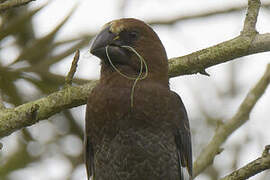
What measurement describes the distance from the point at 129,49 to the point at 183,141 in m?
0.77

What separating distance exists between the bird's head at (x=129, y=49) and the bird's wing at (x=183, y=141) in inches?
11.0

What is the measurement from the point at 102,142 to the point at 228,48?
103 cm

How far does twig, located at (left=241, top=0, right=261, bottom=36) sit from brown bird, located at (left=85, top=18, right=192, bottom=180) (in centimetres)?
61

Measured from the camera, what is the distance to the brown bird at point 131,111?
13.0ft

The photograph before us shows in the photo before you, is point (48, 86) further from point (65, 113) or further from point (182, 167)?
point (182, 167)

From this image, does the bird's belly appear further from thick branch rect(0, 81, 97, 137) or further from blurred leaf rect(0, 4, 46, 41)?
blurred leaf rect(0, 4, 46, 41)

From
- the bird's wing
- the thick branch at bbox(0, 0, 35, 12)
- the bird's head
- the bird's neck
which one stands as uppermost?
the thick branch at bbox(0, 0, 35, 12)

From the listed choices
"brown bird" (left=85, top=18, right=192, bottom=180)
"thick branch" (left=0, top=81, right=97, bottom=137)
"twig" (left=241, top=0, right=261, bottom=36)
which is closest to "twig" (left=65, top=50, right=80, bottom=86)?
"thick branch" (left=0, top=81, right=97, bottom=137)

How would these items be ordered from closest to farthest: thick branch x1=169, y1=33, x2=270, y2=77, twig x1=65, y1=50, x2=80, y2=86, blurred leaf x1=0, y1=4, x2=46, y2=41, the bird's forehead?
twig x1=65, y1=50, x2=80, y2=86 < thick branch x1=169, y1=33, x2=270, y2=77 < the bird's forehead < blurred leaf x1=0, y1=4, x2=46, y2=41

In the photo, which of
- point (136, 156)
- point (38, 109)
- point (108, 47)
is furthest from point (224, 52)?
point (38, 109)

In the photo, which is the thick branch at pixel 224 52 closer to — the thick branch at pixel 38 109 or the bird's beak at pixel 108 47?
the bird's beak at pixel 108 47

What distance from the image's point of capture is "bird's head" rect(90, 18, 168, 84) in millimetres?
4008

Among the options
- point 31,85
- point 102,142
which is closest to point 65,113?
point 31,85

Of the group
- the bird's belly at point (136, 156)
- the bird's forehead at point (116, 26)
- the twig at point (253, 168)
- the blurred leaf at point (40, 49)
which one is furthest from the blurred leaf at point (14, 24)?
the twig at point (253, 168)
